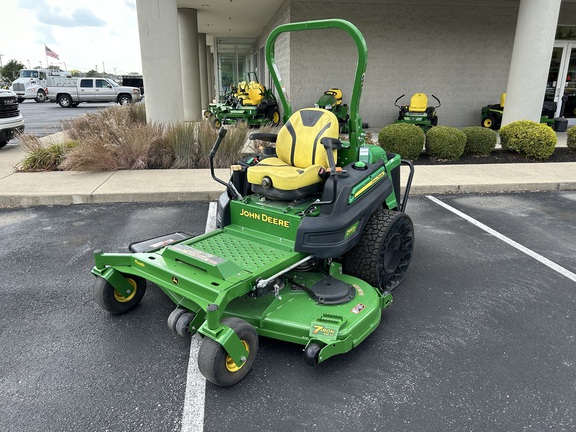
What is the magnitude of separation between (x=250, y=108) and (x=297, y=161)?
10.1 meters

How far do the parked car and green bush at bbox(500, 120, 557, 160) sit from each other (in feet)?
34.7

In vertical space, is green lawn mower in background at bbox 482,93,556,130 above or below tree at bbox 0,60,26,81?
below

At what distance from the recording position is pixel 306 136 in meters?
3.72

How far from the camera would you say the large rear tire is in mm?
3398

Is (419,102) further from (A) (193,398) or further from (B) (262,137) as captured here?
(A) (193,398)

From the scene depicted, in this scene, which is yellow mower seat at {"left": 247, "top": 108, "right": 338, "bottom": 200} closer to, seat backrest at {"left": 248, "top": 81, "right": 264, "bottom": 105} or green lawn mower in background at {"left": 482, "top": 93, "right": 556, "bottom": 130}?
seat backrest at {"left": 248, "top": 81, "right": 264, "bottom": 105}

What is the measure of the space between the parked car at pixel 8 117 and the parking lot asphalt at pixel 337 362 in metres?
6.56

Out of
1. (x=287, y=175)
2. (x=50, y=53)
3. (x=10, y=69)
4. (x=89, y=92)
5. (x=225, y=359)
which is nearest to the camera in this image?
(x=225, y=359)

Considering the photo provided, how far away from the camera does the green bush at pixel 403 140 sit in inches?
332

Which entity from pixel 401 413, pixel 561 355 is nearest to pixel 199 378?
pixel 401 413

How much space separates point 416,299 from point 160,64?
8.11 meters

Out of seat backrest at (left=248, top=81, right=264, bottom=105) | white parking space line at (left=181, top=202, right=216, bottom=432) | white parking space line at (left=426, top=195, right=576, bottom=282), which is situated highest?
seat backrest at (left=248, top=81, right=264, bottom=105)

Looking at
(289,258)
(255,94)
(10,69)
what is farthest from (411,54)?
(10,69)

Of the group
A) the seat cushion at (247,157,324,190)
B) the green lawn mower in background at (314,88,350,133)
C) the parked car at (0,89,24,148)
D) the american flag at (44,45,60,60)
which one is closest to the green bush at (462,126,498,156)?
the green lawn mower in background at (314,88,350,133)
